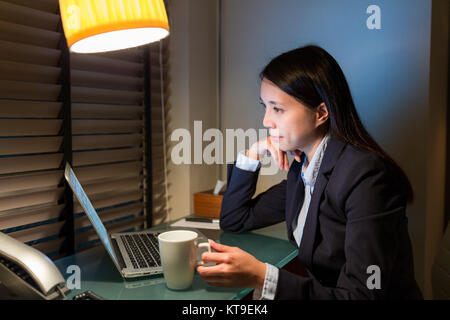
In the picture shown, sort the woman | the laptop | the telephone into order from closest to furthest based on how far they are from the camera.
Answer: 1. the telephone
2. the woman
3. the laptop

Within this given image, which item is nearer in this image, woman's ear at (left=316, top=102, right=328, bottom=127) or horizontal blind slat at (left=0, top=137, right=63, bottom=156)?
woman's ear at (left=316, top=102, right=328, bottom=127)

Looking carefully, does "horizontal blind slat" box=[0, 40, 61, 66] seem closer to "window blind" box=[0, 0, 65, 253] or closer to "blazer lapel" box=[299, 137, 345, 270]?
"window blind" box=[0, 0, 65, 253]

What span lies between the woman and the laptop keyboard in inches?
10.3

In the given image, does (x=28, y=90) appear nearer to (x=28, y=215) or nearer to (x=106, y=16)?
(x=28, y=215)

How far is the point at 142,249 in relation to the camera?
1115 mm

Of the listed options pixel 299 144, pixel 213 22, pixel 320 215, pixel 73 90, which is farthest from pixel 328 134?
pixel 213 22

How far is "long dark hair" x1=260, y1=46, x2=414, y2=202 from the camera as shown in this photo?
1.03m

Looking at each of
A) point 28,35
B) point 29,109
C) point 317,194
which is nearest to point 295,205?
point 317,194

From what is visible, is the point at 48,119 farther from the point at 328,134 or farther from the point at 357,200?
the point at 357,200

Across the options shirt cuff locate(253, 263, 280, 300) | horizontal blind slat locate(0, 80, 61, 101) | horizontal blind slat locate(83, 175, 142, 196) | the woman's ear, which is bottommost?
shirt cuff locate(253, 263, 280, 300)

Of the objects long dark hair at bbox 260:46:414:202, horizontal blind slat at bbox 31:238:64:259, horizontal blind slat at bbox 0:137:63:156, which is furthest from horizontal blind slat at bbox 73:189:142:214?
long dark hair at bbox 260:46:414:202

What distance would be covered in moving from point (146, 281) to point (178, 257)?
17 cm

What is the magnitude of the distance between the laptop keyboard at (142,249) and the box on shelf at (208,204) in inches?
17.9
